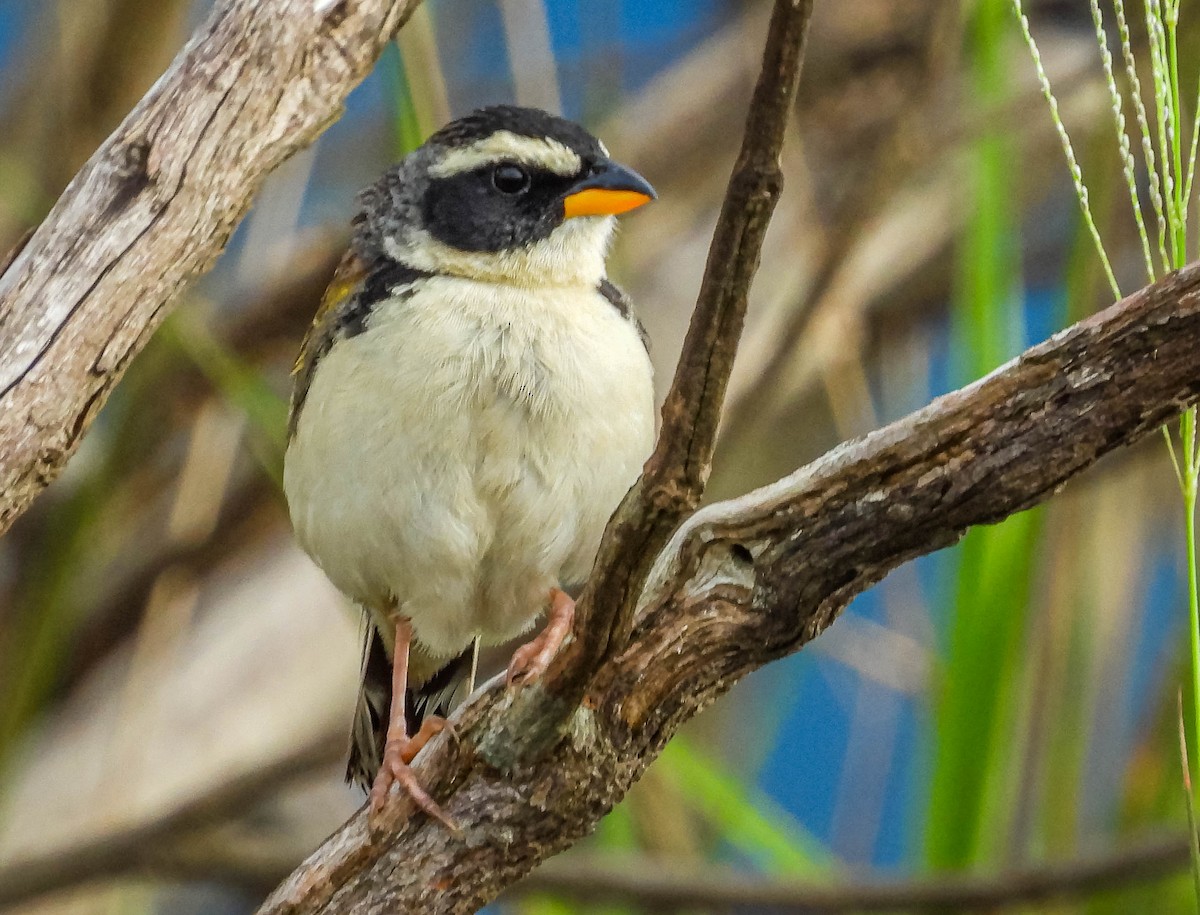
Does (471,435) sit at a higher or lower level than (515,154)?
lower

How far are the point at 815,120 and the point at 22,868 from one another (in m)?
3.70

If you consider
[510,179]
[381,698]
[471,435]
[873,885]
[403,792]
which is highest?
[510,179]

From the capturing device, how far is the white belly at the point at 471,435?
108 inches

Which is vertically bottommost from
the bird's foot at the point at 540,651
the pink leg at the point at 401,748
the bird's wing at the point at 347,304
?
the pink leg at the point at 401,748

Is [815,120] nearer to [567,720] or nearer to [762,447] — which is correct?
[762,447]

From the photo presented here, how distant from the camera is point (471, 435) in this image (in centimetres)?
276

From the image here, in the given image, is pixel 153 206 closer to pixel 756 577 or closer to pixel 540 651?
pixel 540 651

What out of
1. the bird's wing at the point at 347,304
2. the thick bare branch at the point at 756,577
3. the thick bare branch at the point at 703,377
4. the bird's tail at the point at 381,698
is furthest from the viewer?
the bird's tail at the point at 381,698

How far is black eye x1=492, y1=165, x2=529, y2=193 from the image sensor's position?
306 centimetres

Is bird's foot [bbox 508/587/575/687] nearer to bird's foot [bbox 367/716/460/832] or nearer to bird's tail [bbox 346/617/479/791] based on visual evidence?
bird's foot [bbox 367/716/460/832]

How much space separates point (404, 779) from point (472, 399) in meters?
0.69

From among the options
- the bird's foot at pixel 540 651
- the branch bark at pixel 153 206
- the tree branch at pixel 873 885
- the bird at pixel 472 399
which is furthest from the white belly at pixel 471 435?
the tree branch at pixel 873 885

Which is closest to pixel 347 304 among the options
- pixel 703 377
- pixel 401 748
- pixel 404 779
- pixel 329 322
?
pixel 329 322

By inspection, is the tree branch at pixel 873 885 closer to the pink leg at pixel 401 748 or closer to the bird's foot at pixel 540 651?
the pink leg at pixel 401 748
